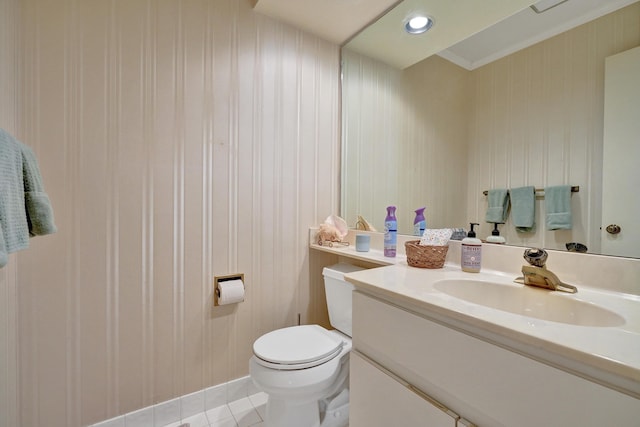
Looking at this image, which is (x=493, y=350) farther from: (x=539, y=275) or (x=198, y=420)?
(x=198, y=420)

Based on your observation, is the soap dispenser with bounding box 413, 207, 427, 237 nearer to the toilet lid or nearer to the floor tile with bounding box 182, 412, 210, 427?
the toilet lid

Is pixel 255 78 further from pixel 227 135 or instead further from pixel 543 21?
pixel 543 21

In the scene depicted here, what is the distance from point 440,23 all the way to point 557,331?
141 cm

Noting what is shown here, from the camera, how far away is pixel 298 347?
117 centimetres

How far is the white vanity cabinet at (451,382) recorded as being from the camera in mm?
438

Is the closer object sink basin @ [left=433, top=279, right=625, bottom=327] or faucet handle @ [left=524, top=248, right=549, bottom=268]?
sink basin @ [left=433, top=279, right=625, bottom=327]

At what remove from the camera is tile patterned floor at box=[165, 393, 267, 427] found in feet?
4.21

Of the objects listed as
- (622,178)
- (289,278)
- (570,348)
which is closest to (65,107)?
(289,278)

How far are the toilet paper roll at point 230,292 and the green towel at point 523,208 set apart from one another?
1289 mm

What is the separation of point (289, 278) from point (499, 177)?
1.22m

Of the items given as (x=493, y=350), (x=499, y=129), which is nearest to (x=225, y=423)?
(x=493, y=350)

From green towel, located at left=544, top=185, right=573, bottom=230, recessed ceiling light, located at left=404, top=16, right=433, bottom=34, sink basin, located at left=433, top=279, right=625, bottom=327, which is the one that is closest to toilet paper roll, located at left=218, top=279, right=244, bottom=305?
sink basin, located at left=433, top=279, right=625, bottom=327

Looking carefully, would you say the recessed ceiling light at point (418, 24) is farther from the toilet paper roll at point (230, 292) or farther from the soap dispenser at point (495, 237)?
the toilet paper roll at point (230, 292)

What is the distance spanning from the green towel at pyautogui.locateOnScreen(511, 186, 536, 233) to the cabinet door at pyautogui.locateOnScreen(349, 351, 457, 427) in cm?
71
